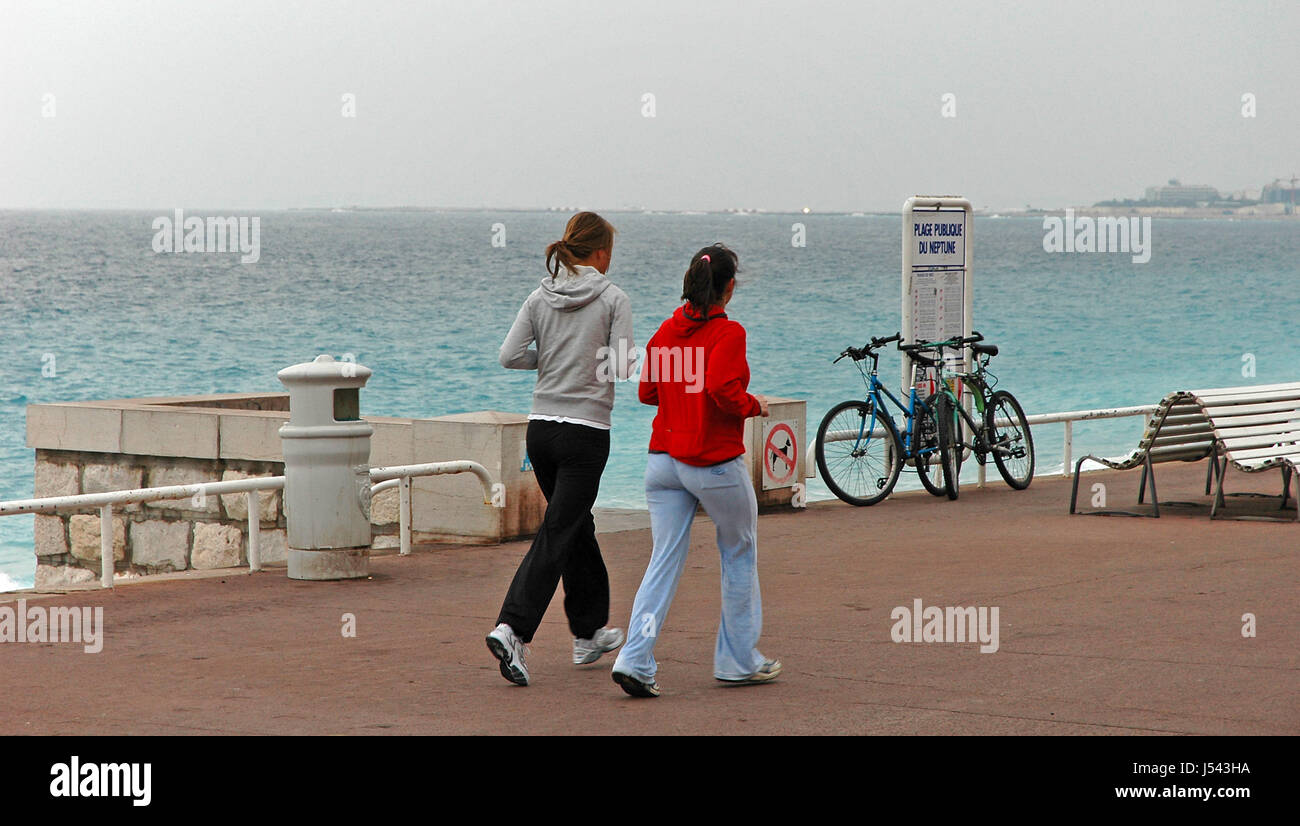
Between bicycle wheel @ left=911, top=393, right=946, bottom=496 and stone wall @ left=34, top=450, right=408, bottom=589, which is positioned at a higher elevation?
bicycle wheel @ left=911, top=393, right=946, bottom=496

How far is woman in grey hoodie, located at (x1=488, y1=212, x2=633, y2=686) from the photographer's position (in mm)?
6449

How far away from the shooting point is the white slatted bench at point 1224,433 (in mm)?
10820

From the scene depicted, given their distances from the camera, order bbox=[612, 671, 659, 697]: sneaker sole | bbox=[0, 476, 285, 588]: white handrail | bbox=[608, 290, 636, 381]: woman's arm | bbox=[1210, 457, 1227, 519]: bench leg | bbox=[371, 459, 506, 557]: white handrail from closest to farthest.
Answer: bbox=[612, 671, 659, 697]: sneaker sole, bbox=[608, 290, 636, 381]: woman's arm, bbox=[0, 476, 285, 588]: white handrail, bbox=[371, 459, 506, 557]: white handrail, bbox=[1210, 457, 1227, 519]: bench leg

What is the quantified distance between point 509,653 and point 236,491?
10.8 feet

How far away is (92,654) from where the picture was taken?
7066 millimetres

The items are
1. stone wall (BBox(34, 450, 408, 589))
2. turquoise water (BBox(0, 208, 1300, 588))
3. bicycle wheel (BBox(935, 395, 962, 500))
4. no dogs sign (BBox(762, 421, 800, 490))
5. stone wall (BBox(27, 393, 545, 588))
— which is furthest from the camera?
turquoise water (BBox(0, 208, 1300, 588))

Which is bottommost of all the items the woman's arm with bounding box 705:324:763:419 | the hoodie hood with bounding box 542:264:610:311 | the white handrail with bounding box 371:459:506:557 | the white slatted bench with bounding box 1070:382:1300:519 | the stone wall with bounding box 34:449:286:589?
the stone wall with bounding box 34:449:286:589

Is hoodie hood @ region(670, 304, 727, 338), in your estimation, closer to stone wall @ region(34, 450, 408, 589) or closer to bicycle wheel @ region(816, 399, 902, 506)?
stone wall @ region(34, 450, 408, 589)

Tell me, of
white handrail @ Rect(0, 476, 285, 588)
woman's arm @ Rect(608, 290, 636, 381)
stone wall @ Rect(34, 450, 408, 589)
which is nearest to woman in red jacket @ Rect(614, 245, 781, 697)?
woman's arm @ Rect(608, 290, 636, 381)

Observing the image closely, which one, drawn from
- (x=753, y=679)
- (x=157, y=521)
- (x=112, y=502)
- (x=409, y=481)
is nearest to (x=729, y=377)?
(x=753, y=679)

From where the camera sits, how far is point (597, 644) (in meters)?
6.83

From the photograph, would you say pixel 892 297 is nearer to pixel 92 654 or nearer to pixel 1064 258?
pixel 1064 258

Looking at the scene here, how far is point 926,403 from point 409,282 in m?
75.4

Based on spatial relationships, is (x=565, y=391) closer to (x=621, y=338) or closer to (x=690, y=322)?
(x=621, y=338)
